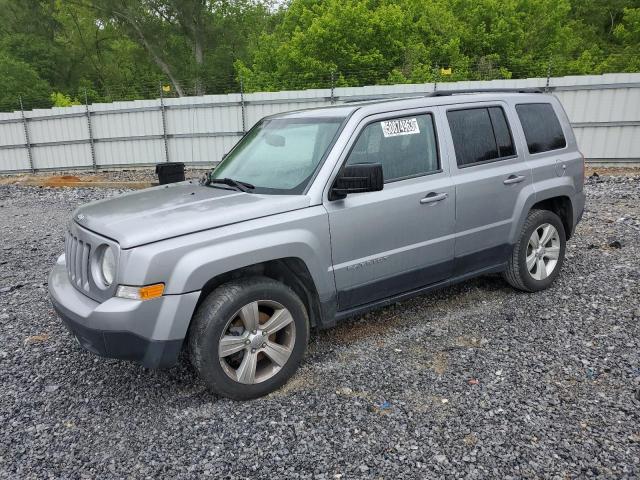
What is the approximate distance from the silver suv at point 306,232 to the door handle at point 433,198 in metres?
0.01

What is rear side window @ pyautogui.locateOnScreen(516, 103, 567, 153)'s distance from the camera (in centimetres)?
472

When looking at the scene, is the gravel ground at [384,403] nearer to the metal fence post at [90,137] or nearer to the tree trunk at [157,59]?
the metal fence post at [90,137]

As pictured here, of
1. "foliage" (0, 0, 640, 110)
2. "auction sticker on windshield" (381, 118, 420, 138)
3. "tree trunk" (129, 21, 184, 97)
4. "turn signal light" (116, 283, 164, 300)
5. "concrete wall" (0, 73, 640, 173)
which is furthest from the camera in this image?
"tree trunk" (129, 21, 184, 97)

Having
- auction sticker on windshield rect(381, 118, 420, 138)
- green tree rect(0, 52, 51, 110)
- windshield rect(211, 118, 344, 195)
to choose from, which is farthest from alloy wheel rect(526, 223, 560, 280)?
green tree rect(0, 52, 51, 110)

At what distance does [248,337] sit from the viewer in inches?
129

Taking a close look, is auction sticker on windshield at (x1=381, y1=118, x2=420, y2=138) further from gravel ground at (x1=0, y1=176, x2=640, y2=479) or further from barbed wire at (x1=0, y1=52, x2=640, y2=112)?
barbed wire at (x1=0, y1=52, x2=640, y2=112)

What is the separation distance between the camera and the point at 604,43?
31281 millimetres

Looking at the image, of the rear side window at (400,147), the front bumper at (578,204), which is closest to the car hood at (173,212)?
the rear side window at (400,147)

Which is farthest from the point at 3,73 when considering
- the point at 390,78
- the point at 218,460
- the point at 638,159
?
the point at 218,460

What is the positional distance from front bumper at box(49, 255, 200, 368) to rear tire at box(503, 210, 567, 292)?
313 cm

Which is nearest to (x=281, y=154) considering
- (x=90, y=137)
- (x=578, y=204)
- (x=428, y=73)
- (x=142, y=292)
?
(x=142, y=292)

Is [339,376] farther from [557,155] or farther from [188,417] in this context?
[557,155]

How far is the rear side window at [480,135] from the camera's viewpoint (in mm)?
4234

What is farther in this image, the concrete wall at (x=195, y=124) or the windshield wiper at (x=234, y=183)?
the concrete wall at (x=195, y=124)
